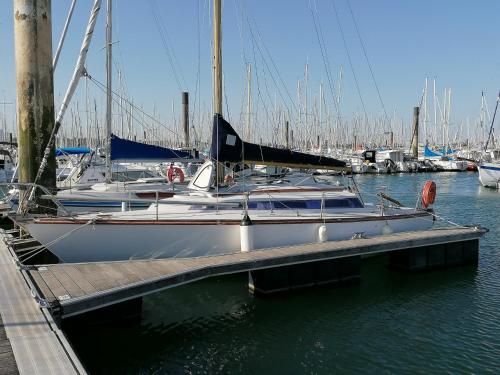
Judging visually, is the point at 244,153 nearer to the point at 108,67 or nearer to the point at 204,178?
the point at 204,178

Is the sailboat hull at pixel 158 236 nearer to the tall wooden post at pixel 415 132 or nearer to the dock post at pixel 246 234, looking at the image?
the dock post at pixel 246 234

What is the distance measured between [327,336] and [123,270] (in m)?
4.32

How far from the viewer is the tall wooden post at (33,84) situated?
11.8m

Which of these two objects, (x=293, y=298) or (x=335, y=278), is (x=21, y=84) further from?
(x=335, y=278)

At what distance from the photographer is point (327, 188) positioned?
14555 mm

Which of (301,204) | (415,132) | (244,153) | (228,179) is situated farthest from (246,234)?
(415,132)

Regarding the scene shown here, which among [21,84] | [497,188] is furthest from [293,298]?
[497,188]

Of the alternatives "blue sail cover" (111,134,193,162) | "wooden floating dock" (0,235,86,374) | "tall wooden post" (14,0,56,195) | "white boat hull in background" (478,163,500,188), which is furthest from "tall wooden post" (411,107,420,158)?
"wooden floating dock" (0,235,86,374)

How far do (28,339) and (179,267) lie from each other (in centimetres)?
402

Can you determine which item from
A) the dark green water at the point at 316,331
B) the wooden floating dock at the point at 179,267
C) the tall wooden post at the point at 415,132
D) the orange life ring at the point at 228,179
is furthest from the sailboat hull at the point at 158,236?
the tall wooden post at the point at 415,132

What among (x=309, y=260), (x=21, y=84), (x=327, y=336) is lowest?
(x=327, y=336)

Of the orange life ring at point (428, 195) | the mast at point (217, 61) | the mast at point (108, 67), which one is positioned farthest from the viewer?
the mast at point (108, 67)

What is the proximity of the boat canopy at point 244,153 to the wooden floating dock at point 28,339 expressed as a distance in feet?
20.1

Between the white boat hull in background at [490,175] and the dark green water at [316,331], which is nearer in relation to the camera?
the dark green water at [316,331]
